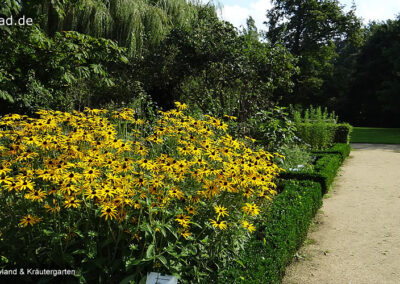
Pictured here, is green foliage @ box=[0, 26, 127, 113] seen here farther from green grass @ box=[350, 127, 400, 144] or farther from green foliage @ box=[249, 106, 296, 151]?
green grass @ box=[350, 127, 400, 144]

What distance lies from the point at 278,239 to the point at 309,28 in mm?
19519

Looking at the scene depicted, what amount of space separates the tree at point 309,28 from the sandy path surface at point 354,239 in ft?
47.8

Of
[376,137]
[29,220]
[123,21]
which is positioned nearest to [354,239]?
[29,220]

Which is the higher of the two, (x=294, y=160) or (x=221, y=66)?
(x=221, y=66)

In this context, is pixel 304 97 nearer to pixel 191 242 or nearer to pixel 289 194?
pixel 289 194

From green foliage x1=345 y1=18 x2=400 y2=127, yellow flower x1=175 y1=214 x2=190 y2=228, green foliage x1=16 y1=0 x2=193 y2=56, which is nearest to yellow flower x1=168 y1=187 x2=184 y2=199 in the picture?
yellow flower x1=175 y1=214 x2=190 y2=228

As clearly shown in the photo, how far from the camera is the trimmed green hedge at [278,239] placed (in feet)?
7.68

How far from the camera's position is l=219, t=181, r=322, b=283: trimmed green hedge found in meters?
2.34

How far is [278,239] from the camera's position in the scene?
114 inches

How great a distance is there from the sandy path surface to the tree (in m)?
14.6

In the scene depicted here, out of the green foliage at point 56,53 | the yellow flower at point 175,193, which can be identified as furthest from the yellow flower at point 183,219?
the green foliage at point 56,53

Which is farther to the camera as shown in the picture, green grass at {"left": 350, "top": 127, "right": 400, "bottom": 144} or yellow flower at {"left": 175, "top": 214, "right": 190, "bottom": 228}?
green grass at {"left": 350, "top": 127, "right": 400, "bottom": 144}

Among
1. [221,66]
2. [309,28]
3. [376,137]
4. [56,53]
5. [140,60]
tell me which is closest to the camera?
[56,53]

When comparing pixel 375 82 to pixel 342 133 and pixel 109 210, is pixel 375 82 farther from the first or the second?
pixel 109 210
